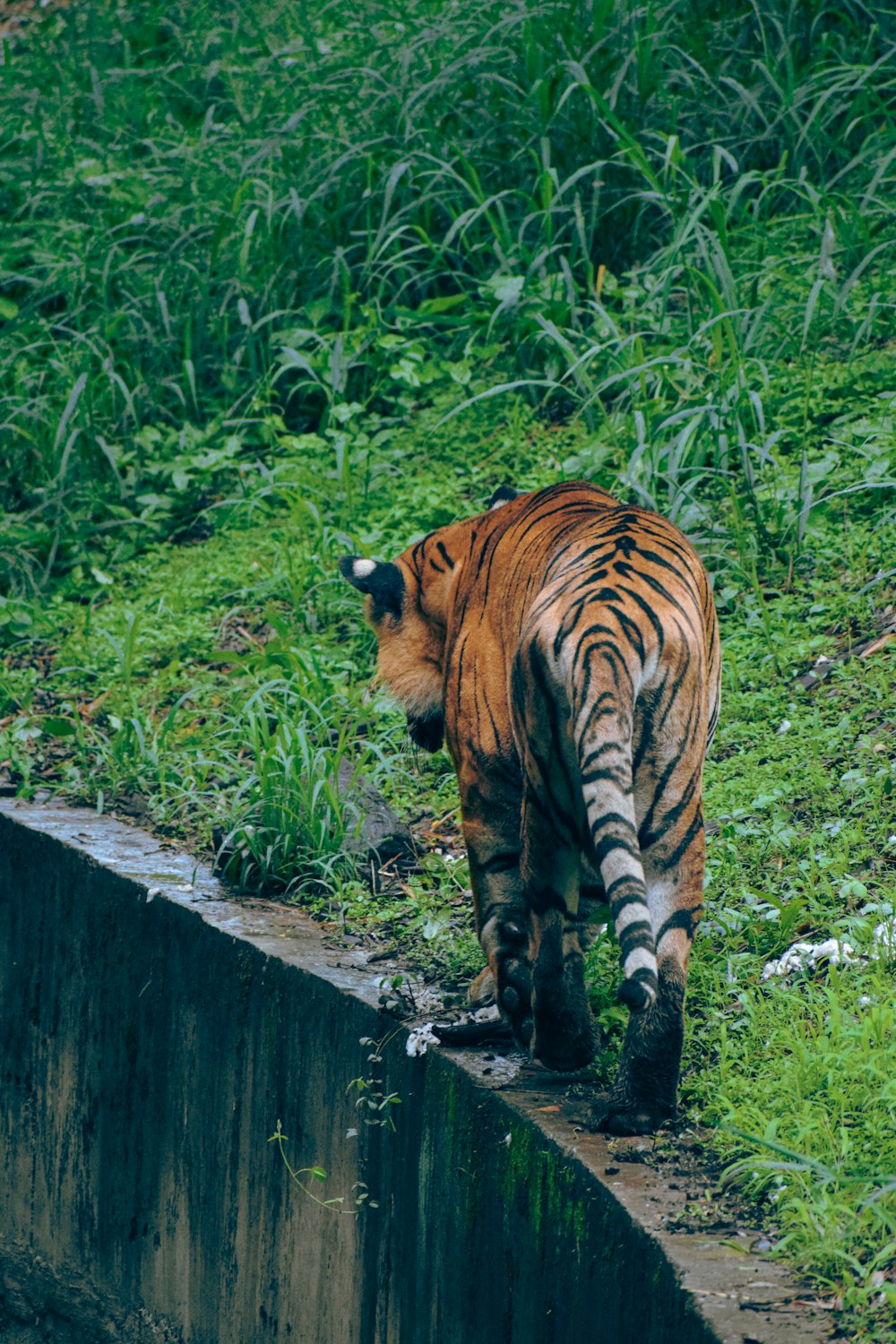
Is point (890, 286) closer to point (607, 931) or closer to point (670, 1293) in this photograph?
point (607, 931)

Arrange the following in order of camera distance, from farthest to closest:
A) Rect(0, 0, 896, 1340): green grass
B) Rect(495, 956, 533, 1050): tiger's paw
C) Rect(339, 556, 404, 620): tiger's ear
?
Rect(0, 0, 896, 1340): green grass, Rect(339, 556, 404, 620): tiger's ear, Rect(495, 956, 533, 1050): tiger's paw

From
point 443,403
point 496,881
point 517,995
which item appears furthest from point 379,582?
point 443,403

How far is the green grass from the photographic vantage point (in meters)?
4.38

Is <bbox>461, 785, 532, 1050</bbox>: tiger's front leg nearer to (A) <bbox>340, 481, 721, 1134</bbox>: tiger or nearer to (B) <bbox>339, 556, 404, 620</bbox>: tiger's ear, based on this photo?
(A) <bbox>340, 481, 721, 1134</bbox>: tiger

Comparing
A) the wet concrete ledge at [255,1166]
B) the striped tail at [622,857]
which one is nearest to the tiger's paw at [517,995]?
the wet concrete ledge at [255,1166]

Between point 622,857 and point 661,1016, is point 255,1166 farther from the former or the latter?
point 622,857

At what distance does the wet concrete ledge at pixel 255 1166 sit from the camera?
108 inches

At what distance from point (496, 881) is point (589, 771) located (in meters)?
0.86

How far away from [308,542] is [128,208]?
10.2ft

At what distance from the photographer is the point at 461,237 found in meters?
7.27

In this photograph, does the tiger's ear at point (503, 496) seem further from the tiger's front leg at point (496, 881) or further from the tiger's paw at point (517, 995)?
the tiger's paw at point (517, 995)

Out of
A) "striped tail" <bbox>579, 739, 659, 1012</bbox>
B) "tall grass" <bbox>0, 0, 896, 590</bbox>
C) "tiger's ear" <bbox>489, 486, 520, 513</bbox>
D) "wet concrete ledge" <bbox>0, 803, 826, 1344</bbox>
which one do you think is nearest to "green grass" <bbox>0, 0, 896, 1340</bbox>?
"tall grass" <bbox>0, 0, 896, 590</bbox>

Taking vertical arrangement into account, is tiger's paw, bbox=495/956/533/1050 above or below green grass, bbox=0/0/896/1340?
below

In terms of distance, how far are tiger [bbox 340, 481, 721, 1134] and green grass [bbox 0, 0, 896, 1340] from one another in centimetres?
21
